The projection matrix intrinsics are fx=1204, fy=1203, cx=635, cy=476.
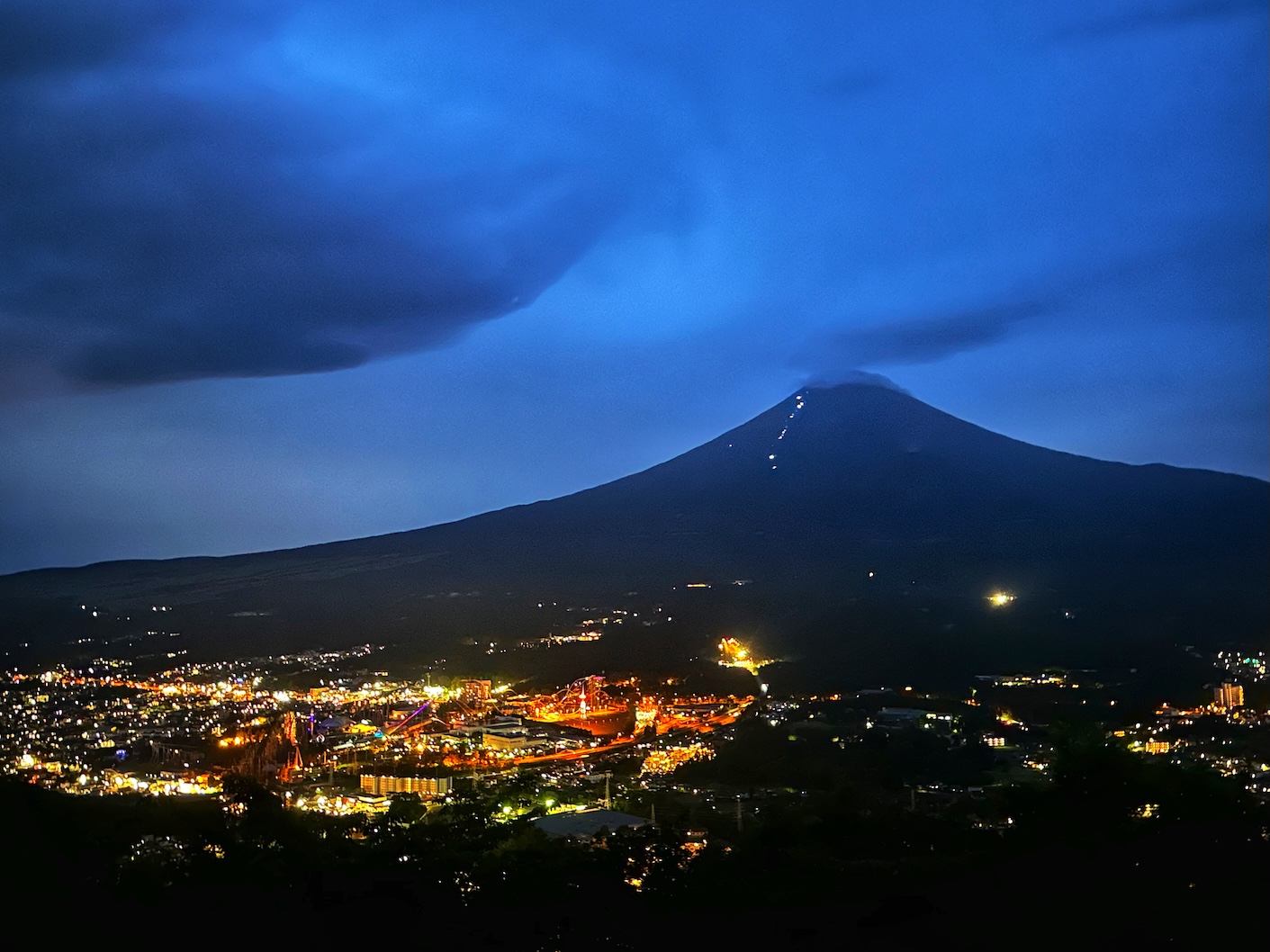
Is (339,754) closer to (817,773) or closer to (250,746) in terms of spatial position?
(250,746)

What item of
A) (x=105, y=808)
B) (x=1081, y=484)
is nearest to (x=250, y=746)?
(x=105, y=808)

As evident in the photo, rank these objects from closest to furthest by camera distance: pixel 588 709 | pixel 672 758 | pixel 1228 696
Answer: pixel 672 758 → pixel 1228 696 → pixel 588 709

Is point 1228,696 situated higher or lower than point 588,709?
lower

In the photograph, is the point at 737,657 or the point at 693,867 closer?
the point at 693,867

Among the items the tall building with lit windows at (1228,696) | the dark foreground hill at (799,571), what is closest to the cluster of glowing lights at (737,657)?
the dark foreground hill at (799,571)

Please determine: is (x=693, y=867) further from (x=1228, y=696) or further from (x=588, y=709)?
(x=1228, y=696)

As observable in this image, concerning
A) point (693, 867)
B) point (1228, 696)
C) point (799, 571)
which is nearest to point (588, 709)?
point (799, 571)

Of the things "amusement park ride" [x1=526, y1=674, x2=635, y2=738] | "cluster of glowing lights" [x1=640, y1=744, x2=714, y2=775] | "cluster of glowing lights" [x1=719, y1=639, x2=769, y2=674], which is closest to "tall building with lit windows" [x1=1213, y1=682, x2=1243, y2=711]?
"cluster of glowing lights" [x1=719, y1=639, x2=769, y2=674]
